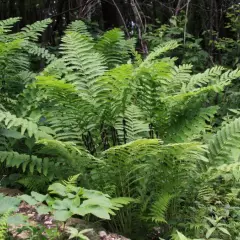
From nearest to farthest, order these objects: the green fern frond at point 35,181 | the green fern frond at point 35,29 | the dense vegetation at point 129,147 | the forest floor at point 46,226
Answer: the forest floor at point 46,226, the dense vegetation at point 129,147, the green fern frond at point 35,181, the green fern frond at point 35,29

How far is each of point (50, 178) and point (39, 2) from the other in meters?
6.40

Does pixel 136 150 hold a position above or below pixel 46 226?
above

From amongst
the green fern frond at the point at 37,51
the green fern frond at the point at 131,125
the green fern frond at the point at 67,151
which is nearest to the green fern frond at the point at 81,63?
the green fern frond at the point at 131,125

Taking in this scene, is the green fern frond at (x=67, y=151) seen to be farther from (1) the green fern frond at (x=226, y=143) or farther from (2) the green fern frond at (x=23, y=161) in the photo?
(1) the green fern frond at (x=226, y=143)

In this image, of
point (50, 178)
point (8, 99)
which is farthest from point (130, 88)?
point (8, 99)

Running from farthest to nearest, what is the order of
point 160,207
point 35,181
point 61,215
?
point 35,181 → point 160,207 → point 61,215

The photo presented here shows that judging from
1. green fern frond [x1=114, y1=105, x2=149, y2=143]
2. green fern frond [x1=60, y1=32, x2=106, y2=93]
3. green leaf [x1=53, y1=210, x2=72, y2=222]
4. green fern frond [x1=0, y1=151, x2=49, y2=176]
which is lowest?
green fern frond [x1=0, y1=151, x2=49, y2=176]

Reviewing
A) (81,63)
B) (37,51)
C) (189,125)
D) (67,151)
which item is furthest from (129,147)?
(37,51)

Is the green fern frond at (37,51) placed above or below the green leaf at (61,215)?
above

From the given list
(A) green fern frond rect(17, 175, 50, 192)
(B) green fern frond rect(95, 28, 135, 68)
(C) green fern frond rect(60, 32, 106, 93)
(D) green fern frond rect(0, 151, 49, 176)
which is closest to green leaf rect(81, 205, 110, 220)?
(D) green fern frond rect(0, 151, 49, 176)

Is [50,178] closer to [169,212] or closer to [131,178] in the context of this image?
[131,178]

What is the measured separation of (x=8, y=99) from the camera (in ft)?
10.9

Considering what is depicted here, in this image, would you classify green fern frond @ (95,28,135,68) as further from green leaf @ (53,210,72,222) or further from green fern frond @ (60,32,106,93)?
green leaf @ (53,210,72,222)

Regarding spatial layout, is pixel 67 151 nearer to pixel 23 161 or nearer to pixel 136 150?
pixel 23 161
